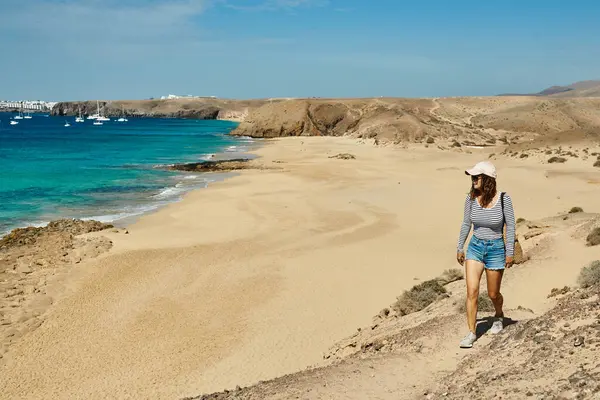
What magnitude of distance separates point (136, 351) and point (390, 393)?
20.2 feet

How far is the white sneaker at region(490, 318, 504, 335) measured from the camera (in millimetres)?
6747

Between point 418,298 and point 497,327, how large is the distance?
12.3 ft

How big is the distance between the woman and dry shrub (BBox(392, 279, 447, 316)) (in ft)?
12.8

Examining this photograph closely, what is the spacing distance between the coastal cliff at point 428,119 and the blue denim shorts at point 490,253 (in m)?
55.4

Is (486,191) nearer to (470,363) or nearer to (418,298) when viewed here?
(470,363)

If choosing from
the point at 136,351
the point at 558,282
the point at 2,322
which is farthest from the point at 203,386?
the point at 558,282

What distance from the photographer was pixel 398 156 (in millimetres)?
48000

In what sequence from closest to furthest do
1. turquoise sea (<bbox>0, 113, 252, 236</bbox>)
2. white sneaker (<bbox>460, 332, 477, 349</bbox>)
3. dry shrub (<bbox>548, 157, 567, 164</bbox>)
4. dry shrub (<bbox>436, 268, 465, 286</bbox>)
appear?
1. white sneaker (<bbox>460, 332, 477, 349</bbox>)
2. dry shrub (<bbox>436, 268, 465, 286</bbox>)
3. turquoise sea (<bbox>0, 113, 252, 236</bbox>)
4. dry shrub (<bbox>548, 157, 567, 164</bbox>)

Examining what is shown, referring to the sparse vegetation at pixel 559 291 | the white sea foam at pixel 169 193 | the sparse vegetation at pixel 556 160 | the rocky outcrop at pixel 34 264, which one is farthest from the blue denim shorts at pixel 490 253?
the sparse vegetation at pixel 556 160

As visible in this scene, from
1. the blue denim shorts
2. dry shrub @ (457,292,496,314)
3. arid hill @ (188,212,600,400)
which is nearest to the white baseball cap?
the blue denim shorts

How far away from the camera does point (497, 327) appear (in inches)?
267

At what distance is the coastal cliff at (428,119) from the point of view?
6531cm

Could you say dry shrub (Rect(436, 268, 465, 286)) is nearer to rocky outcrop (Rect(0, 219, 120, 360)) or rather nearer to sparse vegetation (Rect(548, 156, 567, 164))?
rocky outcrop (Rect(0, 219, 120, 360))

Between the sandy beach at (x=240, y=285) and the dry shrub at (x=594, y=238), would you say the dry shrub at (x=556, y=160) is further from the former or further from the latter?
the dry shrub at (x=594, y=238)
